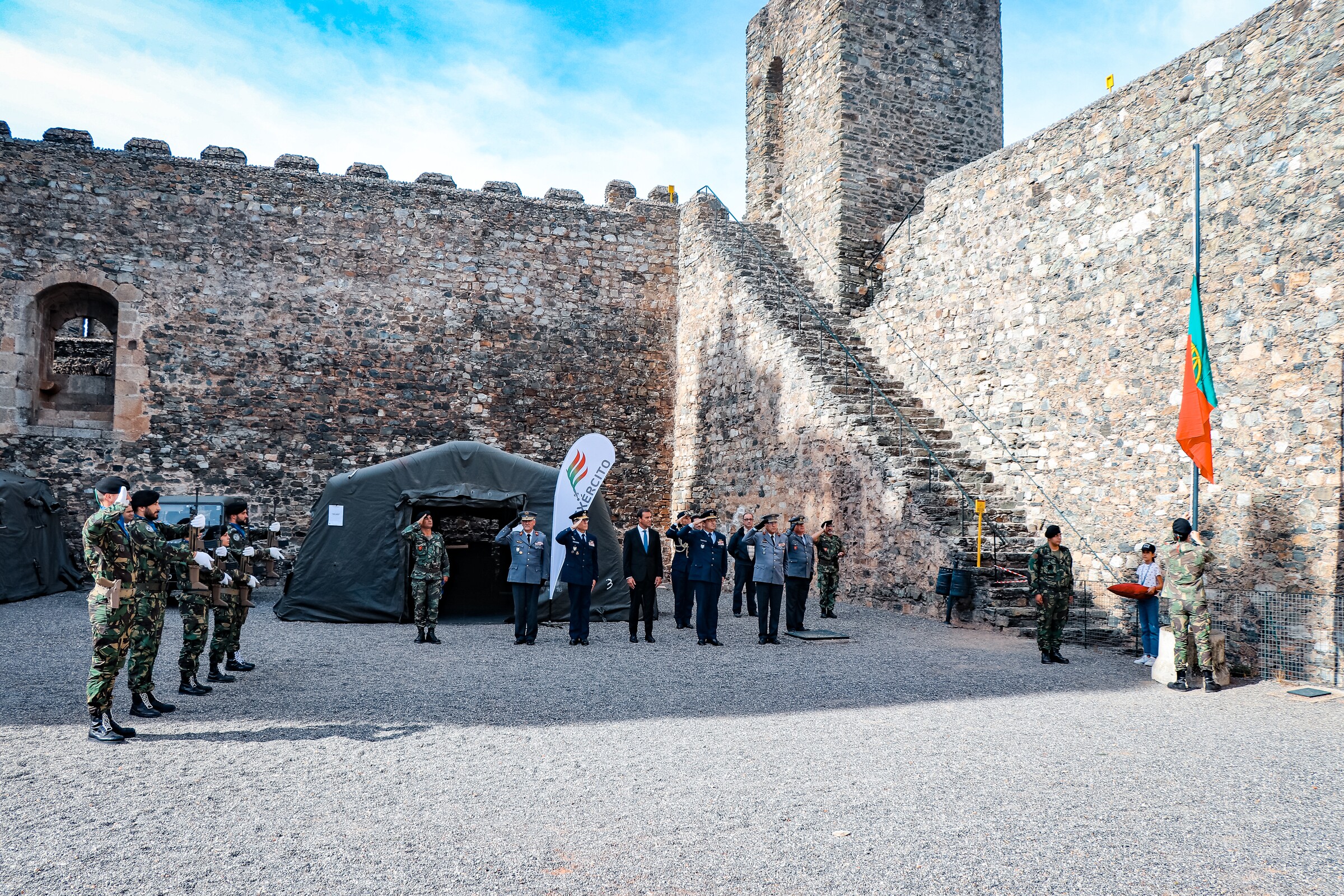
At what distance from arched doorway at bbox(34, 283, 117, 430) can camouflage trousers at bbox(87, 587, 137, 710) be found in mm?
11873

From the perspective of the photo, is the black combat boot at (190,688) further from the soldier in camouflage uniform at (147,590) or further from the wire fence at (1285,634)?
the wire fence at (1285,634)

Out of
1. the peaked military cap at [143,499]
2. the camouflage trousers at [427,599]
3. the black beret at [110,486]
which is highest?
the black beret at [110,486]

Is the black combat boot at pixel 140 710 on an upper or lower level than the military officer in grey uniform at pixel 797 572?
lower

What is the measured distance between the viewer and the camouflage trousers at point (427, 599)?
366 inches

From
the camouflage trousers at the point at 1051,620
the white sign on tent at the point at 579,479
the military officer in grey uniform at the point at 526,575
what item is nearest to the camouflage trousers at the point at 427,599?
the military officer in grey uniform at the point at 526,575

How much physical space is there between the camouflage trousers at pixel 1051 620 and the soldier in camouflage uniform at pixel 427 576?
5.92 meters

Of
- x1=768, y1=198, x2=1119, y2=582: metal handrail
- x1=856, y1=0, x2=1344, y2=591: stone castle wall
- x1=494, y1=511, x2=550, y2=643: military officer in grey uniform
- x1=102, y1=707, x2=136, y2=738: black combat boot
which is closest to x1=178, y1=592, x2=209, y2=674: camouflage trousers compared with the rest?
x1=102, y1=707, x2=136, y2=738: black combat boot

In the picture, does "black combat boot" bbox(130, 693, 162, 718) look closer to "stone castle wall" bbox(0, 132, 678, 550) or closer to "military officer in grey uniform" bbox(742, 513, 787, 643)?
"military officer in grey uniform" bbox(742, 513, 787, 643)

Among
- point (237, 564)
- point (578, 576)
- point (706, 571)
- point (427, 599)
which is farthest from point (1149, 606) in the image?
point (237, 564)

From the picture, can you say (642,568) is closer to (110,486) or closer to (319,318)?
(110,486)

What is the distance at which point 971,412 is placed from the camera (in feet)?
40.0

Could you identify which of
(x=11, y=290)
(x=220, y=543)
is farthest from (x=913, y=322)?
(x=11, y=290)

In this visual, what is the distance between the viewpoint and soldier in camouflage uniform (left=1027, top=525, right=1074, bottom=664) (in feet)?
26.9

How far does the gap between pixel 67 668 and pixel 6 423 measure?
9988mm
